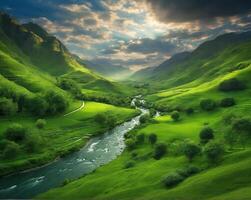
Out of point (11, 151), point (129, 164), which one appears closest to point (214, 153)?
point (129, 164)

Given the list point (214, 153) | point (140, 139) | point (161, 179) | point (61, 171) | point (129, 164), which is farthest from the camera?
point (140, 139)

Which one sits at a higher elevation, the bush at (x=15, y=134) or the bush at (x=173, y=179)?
the bush at (x=15, y=134)

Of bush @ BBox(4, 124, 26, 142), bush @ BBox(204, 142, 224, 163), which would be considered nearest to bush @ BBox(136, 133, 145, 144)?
bush @ BBox(4, 124, 26, 142)

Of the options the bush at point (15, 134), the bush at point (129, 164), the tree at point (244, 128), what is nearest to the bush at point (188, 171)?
the bush at point (129, 164)

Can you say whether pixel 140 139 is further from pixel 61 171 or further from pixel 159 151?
pixel 61 171

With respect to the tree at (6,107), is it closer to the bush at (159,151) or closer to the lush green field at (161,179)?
the lush green field at (161,179)

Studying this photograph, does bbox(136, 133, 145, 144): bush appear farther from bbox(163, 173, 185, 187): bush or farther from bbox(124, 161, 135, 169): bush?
bbox(163, 173, 185, 187): bush
